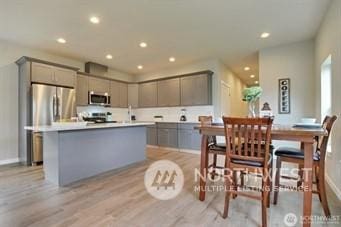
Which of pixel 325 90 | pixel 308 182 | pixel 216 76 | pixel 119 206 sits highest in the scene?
pixel 216 76

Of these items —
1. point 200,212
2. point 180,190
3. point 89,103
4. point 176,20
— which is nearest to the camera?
→ point 200,212

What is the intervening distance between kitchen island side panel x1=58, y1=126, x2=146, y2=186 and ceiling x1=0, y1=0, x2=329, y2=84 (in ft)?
6.38

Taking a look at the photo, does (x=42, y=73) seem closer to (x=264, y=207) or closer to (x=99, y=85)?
(x=99, y=85)

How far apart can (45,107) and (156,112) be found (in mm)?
Answer: 3509

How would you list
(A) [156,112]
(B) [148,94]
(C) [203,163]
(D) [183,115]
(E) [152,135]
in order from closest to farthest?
(C) [203,163], (D) [183,115], (E) [152,135], (B) [148,94], (A) [156,112]

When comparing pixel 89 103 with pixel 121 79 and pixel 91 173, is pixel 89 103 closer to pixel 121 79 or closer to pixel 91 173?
pixel 121 79

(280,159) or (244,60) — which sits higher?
(244,60)

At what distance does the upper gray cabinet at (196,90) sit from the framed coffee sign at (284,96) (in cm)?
176

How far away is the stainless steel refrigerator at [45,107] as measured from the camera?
160 inches

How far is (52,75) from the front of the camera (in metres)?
4.36

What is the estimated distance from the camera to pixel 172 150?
18.8 feet

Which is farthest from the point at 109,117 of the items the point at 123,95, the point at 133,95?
the point at 133,95

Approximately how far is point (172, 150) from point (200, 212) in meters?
3.66

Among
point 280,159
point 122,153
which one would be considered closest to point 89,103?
point 122,153
